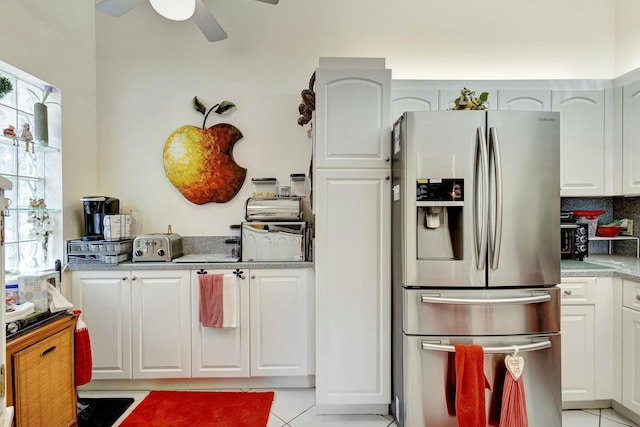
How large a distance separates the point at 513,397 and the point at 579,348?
0.75 meters

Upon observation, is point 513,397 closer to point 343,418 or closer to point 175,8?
point 343,418

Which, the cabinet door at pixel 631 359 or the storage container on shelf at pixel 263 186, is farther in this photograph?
the storage container on shelf at pixel 263 186

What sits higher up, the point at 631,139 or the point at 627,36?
the point at 627,36

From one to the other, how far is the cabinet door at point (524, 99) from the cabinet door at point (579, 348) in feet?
5.01

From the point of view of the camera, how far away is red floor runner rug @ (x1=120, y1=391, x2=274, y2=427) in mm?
2098

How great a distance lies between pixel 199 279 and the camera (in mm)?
2387

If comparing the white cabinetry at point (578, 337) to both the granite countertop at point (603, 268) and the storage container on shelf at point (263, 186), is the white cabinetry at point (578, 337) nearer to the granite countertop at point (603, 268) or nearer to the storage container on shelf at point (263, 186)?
the granite countertop at point (603, 268)

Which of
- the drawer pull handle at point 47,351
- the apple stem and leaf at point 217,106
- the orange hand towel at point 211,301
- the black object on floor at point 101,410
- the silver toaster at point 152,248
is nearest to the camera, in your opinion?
the drawer pull handle at point 47,351

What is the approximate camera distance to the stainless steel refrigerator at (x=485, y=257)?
1.81 meters

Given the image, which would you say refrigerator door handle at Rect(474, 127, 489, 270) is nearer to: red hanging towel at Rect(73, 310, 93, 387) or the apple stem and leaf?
the apple stem and leaf

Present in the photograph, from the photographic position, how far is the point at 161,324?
7.89 feet

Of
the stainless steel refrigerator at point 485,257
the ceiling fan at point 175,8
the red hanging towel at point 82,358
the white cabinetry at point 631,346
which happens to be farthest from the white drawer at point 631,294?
the red hanging towel at point 82,358

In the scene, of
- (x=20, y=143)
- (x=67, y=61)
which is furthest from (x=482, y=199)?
(x=67, y=61)

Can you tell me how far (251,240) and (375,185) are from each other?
3.50 feet
